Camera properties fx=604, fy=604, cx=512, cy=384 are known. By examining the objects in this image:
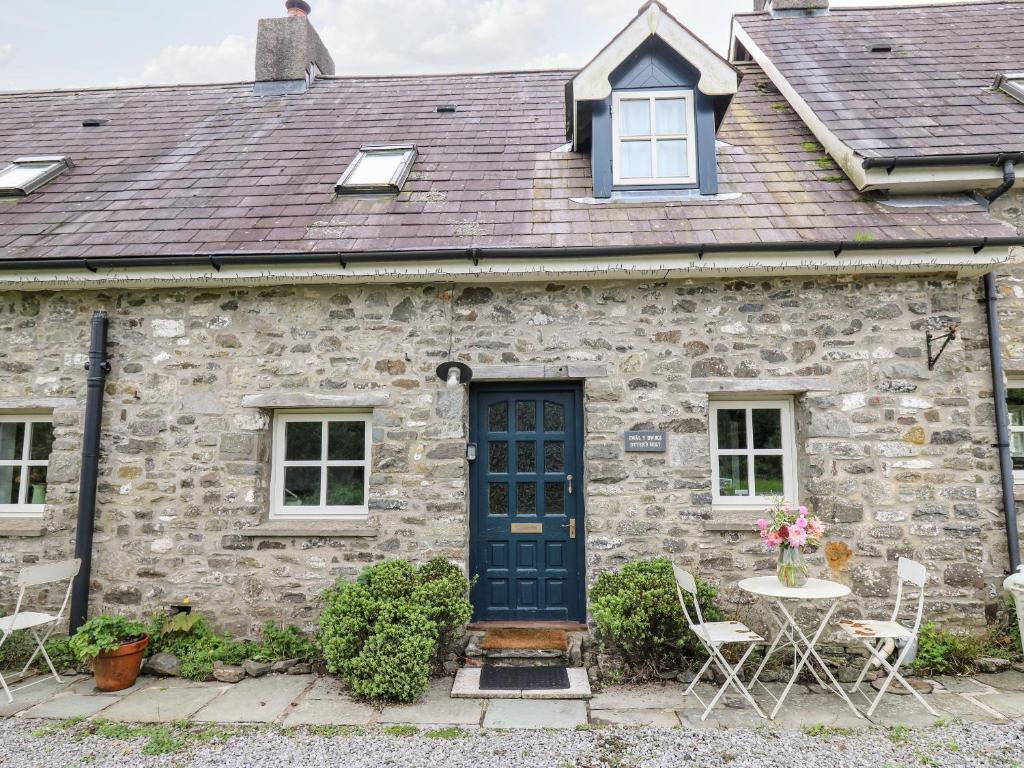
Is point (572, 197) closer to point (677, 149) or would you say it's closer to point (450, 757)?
point (677, 149)

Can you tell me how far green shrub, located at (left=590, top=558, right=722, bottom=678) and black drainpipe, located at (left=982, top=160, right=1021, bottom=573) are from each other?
9.06 ft

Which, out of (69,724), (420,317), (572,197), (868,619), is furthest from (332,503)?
(868,619)

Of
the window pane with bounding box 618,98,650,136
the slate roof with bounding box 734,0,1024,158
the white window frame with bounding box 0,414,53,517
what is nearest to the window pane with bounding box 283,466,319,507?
the white window frame with bounding box 0,414,53,517

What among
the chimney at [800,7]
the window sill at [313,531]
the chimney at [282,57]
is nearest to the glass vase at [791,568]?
the window sill at [313,531]

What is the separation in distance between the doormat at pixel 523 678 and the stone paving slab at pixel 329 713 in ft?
3.01

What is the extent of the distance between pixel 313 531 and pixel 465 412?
1.77 meters

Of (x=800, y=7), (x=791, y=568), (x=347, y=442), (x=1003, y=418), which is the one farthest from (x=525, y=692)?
(x=800, y=7)

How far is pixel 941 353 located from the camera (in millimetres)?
5441

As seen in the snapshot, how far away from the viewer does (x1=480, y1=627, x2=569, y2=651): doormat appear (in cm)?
526

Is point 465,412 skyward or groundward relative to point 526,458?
skyward

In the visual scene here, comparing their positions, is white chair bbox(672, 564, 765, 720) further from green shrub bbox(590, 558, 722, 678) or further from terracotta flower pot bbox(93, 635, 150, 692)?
terracotta flower pot bbox(93, 635, 150, 692)

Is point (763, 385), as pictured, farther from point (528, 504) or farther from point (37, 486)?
point (37, 486)

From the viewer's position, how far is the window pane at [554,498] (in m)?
5.88

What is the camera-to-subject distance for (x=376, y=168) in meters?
6.95
